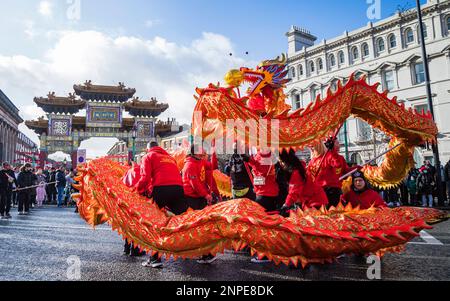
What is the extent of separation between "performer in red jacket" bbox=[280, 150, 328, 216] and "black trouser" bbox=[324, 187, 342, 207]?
19.5 inches

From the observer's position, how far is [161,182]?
4152mm

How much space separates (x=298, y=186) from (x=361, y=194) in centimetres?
100

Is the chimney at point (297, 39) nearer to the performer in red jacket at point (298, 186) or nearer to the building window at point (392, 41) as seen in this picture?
the building window at point (392, 41)

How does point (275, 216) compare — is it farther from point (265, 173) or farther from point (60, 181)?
point (60, 181)

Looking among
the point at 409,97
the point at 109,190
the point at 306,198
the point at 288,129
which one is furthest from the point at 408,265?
the point at 409,97

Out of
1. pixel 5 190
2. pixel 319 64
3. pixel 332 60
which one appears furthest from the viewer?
pixel 319 64

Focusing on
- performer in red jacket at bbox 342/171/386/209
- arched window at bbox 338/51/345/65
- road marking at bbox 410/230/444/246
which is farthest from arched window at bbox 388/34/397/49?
performer in red jacket at bbox 342/171/386/209

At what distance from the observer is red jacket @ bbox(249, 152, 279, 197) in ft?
13.8

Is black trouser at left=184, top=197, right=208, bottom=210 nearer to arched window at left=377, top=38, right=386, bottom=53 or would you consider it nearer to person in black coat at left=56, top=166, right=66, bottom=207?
person in black coat at left=56, top=166, right=66, bottom=207

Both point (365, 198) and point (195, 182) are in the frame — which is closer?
point (365, 198)

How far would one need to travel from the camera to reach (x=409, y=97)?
2536 cm

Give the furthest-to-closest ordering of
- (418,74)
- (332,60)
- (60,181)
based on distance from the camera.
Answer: (332,60) < (418,74) < (60,181)

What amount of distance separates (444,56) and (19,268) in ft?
96.9

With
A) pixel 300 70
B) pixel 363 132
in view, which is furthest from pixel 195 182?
pixel 300 70
